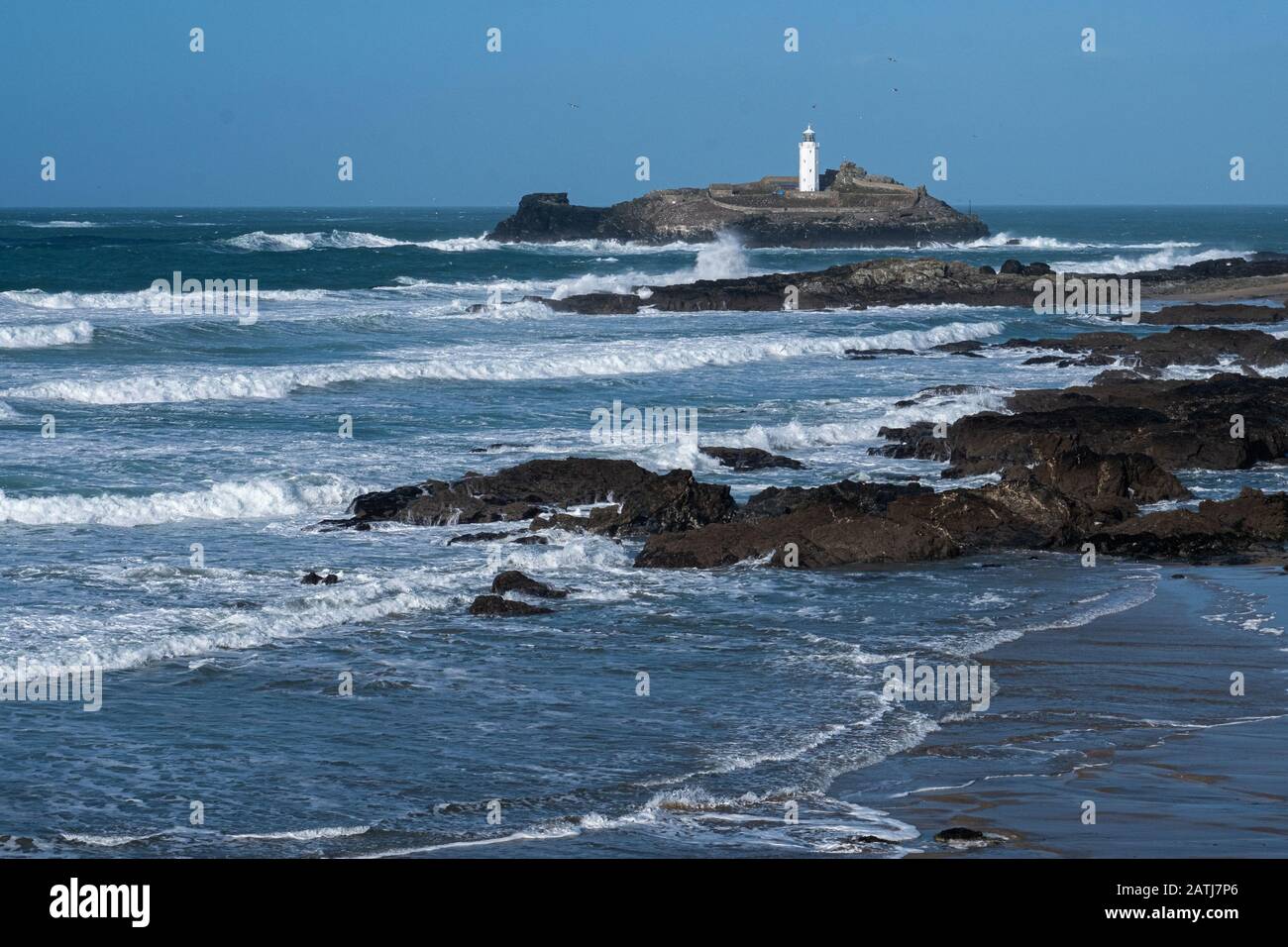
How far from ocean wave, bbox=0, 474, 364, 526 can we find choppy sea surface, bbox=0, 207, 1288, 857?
0.13 ft

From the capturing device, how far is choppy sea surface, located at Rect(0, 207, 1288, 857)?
302 inches

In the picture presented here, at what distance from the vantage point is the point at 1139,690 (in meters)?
10.1

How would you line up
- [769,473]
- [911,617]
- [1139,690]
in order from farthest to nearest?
[769,473] → [911,617] → [1139,690]

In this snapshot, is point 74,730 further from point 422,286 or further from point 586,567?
point 422,286

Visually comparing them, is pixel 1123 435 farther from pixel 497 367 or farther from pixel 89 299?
pixel 89 299

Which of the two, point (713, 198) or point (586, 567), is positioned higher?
point (713, 198)

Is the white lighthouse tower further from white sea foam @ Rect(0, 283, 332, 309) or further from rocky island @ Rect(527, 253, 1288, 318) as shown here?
white sea foam @ Rect(0, 283, 332, 309)

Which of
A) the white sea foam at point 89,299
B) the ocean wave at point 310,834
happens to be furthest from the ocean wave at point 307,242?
the ocean wave at point 310,834

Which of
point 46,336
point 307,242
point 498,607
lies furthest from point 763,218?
point 498,607

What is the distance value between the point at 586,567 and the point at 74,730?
233 inches

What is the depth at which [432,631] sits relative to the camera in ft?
38.2

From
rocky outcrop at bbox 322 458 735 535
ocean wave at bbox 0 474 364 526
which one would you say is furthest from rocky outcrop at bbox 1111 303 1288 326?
ocean wave at bbox 0 474 364 526

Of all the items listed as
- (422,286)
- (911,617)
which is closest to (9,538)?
(911,617)

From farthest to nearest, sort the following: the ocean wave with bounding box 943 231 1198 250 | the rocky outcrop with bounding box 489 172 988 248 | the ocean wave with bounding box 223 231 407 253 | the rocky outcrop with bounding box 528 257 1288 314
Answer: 1. the rocky outcrop with bounding box 489 172 988 248
2. the ocean wave with bounding box 943 231 1198 250
3. the ocean wave with bounding box 223 231 407 253
4. the rocky outcrop with bounding box 528 257 1288 314
